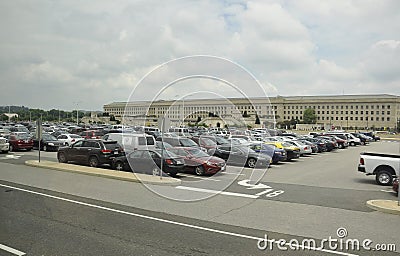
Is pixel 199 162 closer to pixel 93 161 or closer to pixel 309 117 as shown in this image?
pixel 93 161

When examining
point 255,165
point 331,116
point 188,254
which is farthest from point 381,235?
point 331,116

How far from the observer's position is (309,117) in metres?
136

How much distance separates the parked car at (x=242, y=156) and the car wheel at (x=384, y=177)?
628 cm

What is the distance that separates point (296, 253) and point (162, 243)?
2442mm

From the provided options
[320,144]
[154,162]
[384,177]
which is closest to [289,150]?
[384,177]

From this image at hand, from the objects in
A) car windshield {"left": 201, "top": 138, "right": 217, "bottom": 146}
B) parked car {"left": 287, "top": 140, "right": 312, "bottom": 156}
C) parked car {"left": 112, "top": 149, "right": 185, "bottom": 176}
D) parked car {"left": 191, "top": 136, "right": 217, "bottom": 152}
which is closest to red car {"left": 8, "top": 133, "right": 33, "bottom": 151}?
parked car {"left": 191, "top": 136, "right": 217, "bottom": 152}

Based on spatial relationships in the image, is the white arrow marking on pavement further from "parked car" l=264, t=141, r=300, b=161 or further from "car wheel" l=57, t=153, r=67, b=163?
"parked car" l=264, t=141, r=300, b=161

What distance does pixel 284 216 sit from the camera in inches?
355

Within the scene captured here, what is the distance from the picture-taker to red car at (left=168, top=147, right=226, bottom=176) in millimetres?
15984

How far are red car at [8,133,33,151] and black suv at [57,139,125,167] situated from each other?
1059 cm

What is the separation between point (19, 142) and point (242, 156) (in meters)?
18.1

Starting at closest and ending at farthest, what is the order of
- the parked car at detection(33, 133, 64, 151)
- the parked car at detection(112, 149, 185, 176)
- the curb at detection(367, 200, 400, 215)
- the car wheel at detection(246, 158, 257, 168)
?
the curb at detection(367, 200, 400, 215) → the parked car at detection(112, 149, 185, 176) → the car wheel at detection(246, 158, 257, 168) → the parked car at detection(33, 133, 64, 151)

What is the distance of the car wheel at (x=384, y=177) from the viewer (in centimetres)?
1459

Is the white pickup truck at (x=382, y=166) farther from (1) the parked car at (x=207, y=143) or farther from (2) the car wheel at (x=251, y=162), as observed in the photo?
(1) the parked car at (x=207, y=143)
